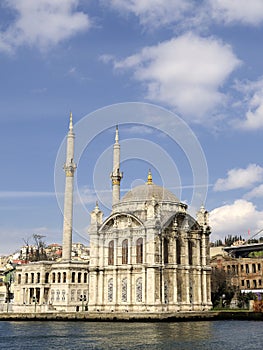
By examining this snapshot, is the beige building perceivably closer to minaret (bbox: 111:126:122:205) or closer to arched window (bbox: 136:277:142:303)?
minaret (bbox: 111:126:122:205)

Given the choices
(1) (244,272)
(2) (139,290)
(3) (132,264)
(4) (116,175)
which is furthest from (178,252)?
(1) (244,272)

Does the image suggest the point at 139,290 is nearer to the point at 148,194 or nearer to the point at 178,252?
the point at 178,252

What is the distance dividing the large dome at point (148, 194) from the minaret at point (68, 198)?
8271 millimetres

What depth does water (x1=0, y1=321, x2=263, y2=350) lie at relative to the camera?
41219mm

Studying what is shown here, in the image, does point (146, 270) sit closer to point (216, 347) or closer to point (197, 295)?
point (197, 295)

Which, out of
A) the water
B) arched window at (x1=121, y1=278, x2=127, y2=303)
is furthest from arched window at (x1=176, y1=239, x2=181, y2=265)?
Result: the water

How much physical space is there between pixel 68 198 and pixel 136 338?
41087 mm

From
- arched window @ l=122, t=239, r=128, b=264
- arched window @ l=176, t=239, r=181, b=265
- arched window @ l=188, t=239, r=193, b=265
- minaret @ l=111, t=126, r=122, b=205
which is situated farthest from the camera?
minaret @ l=111, t=126, r=122, b=205

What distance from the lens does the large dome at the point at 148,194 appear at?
265ft

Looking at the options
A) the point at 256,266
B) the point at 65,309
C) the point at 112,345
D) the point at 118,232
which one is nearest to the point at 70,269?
the point at 65,309

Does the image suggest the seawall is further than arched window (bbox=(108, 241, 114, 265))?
No

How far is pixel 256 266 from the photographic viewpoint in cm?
10056

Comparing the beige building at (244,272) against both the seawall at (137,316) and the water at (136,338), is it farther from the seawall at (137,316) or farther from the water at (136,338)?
the water at (136,338)

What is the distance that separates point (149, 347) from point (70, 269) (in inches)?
1781
